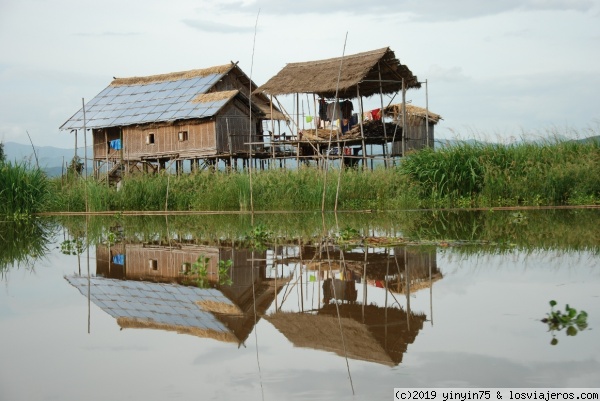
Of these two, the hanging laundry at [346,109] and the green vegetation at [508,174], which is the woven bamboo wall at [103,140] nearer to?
the hanging laundry at [346,109]

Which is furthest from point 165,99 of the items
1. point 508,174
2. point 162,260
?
point 162,260

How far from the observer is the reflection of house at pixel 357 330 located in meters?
4.30

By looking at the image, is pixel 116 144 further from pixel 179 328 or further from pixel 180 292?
pixel 179 328

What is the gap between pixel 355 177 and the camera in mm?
18312

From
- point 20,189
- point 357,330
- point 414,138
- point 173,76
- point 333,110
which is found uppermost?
point 173,76

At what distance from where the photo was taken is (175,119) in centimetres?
3131

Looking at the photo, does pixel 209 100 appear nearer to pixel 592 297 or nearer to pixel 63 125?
pixel 63 125

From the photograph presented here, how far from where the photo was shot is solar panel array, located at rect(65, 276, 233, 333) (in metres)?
5.41

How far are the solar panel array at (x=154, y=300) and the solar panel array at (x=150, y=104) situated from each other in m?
23.4

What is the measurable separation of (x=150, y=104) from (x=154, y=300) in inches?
1109

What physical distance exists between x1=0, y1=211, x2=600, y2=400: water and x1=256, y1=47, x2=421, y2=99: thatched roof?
15.2 meters

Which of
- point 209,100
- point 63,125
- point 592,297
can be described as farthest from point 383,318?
point 63,125

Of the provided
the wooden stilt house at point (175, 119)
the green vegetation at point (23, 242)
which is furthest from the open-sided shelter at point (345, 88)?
the green vegetation at point (23, 242)

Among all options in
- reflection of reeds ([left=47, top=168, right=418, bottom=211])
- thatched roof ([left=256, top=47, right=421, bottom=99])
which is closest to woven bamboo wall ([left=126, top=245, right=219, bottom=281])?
reflection of reeds ([left=47, top=168, right=418, bottom=211])
